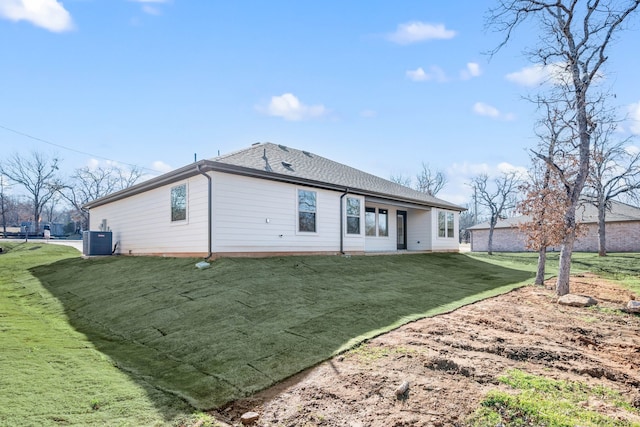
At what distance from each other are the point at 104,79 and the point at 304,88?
31.6ft

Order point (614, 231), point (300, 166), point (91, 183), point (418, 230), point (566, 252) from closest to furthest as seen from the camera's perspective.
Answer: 1. point (566, 252)
2. point (300, 166)
3. point (418, 230)
4. point (614, 231)
5. point (91, 183)

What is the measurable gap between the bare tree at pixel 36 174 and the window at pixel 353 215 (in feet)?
125

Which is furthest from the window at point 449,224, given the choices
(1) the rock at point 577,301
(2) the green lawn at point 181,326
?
(1) the rock at point 577,301

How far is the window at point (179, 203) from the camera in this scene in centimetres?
1166

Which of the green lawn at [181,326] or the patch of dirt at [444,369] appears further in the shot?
the green lawn at [181,326]

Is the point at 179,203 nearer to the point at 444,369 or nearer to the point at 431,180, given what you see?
the point at 444,369

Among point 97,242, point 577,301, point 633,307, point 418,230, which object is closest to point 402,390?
point 577,301

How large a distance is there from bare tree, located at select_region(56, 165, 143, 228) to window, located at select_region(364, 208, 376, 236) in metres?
33.8

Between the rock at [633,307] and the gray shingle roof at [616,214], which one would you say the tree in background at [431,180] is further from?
the rock at [633,307]

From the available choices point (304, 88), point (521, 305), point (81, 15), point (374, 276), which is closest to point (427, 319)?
point (521, 305)

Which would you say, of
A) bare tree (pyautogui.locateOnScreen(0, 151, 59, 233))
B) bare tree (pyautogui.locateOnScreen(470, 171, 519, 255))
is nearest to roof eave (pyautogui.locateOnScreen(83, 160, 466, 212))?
bare tree (pyautogui.locateOnScreen(470, 171, 519, 255))

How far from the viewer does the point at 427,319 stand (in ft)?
20.0

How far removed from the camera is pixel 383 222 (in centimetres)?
1802

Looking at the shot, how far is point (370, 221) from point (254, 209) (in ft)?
23.5
